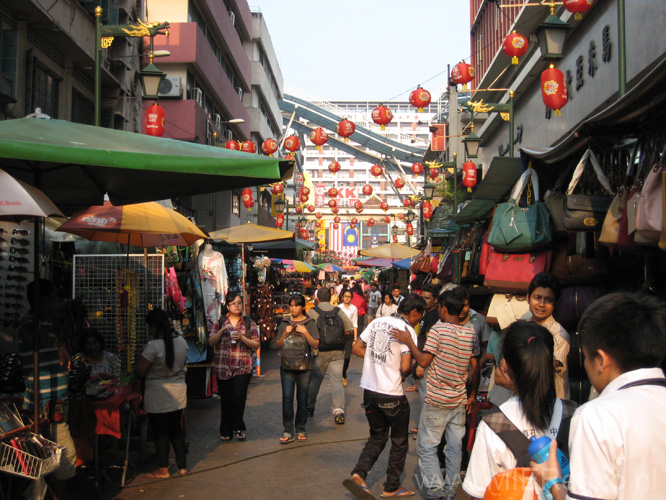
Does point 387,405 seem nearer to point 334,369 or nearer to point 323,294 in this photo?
point 323,294

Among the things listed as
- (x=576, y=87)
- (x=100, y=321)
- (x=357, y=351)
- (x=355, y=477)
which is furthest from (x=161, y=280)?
(x=576, y=87)

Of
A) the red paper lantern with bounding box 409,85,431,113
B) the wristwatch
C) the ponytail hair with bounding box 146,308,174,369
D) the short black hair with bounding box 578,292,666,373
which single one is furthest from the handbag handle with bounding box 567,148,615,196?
the red paper lantern with bounding box 409,85,431,113

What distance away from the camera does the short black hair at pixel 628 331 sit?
235 centimetres

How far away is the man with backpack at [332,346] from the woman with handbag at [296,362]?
77cm

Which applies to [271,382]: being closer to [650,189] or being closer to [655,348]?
[650,189]

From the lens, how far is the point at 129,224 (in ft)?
24.5

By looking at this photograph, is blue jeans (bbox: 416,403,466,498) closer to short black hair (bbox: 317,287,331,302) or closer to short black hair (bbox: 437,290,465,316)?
short black hair (bbox: 437,290,465,316)

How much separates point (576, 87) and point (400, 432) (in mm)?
12699

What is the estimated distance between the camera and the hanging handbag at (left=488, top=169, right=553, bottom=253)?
20.1 feet

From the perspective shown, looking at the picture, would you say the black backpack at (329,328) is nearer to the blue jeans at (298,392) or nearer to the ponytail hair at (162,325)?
the blue jeans at (298,392)

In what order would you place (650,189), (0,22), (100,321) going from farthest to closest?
1. (0,22)
2. (100,321)
3. (650,189)

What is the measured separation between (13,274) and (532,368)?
22.9ft

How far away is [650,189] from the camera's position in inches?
158

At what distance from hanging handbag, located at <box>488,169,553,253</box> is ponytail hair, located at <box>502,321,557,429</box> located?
3065 millimetres
